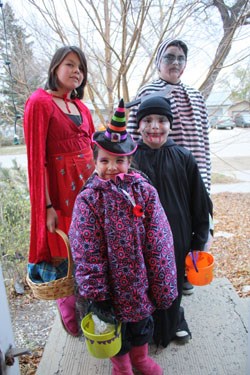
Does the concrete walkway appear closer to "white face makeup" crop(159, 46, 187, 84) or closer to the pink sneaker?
the pink sneaker

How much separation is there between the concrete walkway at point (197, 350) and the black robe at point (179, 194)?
0.21 metres

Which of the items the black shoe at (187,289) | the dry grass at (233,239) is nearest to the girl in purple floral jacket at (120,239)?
the black shoe at (187,289)

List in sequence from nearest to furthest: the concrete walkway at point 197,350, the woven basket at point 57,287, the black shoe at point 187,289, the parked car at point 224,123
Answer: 1. the woven basket at point 57,287
2. the concrete walkway at point 197,350
3. the black shoe at point 187,289
4. the parked car at point 224,123

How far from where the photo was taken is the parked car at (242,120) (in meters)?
3.66

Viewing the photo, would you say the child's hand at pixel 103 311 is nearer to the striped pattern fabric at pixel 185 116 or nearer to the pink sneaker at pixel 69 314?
the pink sneaker at pixel 69 314

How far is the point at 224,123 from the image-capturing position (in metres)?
3.65

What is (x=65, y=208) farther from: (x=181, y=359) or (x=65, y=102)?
(x=181, y=359)

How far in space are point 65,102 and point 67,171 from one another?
0.39 meters

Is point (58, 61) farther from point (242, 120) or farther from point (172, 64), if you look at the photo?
point (242, 120)

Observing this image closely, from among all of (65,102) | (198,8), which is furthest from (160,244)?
(198,8)

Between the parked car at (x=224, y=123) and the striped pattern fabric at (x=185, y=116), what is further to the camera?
the parked car at (x=224, y=123)

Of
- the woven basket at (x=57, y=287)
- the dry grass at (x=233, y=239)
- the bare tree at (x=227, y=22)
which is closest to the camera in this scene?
the woven basket at (x=57, y=287)

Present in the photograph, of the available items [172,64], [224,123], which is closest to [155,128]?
[172,64]

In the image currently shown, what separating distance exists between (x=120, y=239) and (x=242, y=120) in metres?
3.12
